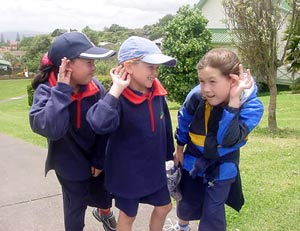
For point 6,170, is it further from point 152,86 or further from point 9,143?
point 152,86

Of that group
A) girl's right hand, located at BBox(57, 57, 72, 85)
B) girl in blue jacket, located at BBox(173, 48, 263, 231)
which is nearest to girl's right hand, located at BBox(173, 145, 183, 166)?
girl in blue jacket, located at BBox(173, 48, 263, 231)

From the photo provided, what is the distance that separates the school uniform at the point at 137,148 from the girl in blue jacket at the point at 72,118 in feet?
0.57

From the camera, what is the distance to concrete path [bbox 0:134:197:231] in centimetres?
360

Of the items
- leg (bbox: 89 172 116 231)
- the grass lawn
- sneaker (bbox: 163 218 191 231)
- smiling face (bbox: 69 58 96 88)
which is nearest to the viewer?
smiling face (bbox: 69 58 96 88)

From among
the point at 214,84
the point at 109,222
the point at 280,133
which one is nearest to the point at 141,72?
the point at 214,84

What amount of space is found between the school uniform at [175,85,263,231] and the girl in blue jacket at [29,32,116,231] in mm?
570

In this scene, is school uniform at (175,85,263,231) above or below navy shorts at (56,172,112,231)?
above

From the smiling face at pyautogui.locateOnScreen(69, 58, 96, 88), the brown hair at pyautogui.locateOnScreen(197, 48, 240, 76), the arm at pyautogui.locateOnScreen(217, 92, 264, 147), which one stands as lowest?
the arm at pyautogui.locateOnScreen(217, 92, 264, 147)

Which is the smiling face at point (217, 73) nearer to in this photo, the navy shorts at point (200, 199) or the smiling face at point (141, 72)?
the smiling face at point (141, 72)

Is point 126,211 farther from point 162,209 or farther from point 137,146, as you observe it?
point 137,146

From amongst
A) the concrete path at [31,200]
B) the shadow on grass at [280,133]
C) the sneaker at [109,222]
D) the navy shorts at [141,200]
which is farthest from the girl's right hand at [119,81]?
the shadow on grass at [280,133]

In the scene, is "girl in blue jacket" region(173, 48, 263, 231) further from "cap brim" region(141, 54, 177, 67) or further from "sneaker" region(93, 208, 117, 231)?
"sneaker" region(93, 208, 117, 231)

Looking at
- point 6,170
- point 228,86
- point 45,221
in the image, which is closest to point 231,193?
point 228,86

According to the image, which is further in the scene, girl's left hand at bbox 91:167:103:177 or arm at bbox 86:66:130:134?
girl's left hand at bbox 91:167:103:177
